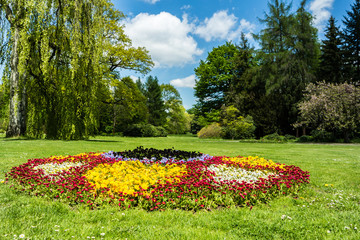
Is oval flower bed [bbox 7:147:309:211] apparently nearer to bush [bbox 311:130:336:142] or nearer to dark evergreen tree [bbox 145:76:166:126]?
bush [bbox 311:130:336:142]

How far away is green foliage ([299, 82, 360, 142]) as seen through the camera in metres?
17.0

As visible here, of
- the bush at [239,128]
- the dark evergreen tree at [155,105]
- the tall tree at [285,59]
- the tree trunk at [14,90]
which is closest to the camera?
the tree trunk at [14,90]

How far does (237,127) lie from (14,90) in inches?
677

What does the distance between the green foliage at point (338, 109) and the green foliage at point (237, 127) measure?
4821 millimetres

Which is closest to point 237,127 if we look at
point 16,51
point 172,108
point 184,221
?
point 16,51

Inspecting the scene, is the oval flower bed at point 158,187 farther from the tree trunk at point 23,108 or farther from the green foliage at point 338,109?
the green foliage at point 338,109

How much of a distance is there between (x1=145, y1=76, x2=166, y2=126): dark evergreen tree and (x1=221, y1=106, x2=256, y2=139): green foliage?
2026cm

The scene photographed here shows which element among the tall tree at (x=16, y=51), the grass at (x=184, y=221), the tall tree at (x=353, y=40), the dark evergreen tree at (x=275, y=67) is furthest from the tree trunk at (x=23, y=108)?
the tall tree at (x=353, y=40)

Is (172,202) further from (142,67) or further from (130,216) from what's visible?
(142,67)

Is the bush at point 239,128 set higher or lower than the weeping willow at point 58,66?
lower

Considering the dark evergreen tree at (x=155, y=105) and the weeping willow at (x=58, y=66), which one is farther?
the dark evergreen tree at (x=155, y=105)

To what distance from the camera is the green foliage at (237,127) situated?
2062 centimetres

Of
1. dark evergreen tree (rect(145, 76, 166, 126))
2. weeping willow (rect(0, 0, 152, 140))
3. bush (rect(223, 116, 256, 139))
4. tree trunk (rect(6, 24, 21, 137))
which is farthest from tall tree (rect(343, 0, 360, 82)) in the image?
tree trunk (rect(6, 24, 21, 137))

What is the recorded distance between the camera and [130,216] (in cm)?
269
